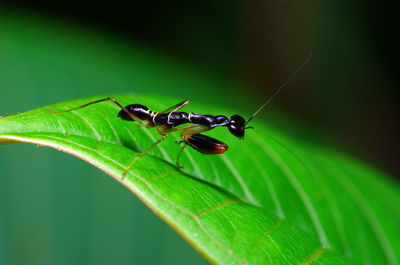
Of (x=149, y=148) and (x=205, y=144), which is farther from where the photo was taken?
(x=205, y=144)

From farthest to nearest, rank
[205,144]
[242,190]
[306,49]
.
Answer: [306,49], [242,190], [205,144]

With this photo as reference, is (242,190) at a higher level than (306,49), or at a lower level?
lower

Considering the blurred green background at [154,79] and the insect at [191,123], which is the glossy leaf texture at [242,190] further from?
the blurred green background at [154,79]

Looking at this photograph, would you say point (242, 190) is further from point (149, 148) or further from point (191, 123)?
point (149, 148)

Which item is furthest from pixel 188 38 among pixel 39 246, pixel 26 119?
pixel 26 119

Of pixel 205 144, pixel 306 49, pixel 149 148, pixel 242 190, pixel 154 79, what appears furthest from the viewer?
pixel 306 49

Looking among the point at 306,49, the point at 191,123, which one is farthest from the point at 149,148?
the point at 306,49

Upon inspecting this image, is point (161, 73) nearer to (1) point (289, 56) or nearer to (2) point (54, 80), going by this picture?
(2) point (54, 80)

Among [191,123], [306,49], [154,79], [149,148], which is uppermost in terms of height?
[306,49]
